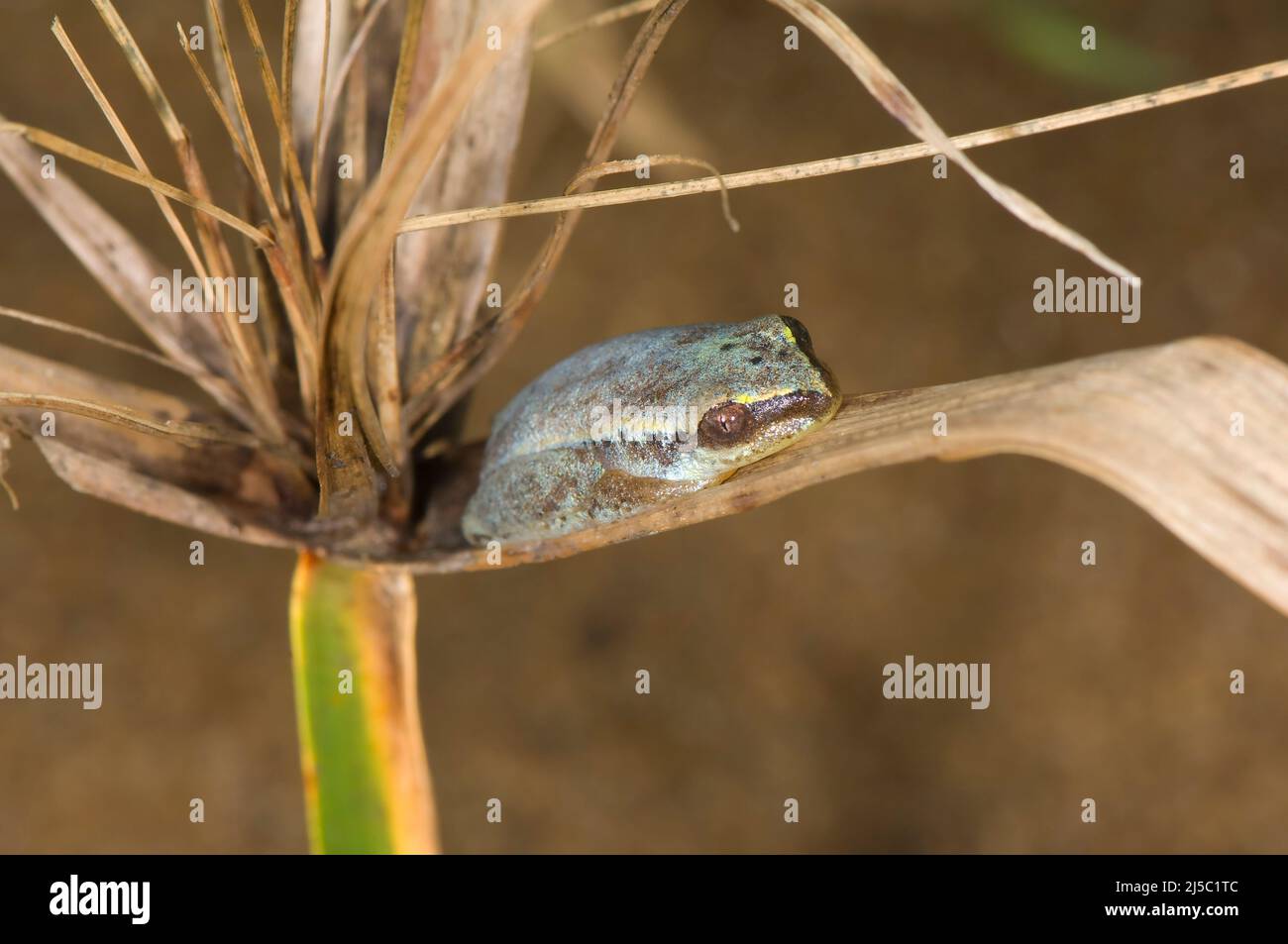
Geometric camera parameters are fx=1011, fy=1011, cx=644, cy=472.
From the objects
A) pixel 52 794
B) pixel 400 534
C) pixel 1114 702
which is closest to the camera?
pixel 400 534

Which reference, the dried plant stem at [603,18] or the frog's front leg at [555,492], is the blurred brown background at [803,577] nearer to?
the dried plant stem at [603,18]

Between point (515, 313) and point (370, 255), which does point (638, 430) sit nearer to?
point (515, 313)

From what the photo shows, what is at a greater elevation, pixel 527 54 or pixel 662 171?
pixel 662 171

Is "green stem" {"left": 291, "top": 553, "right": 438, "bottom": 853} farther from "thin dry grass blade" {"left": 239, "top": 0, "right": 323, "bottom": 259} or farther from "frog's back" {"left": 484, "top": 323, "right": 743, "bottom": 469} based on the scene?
"thin dry grass blade" {"left": 239, "top": 0, "right": 323, "bottom": 259}

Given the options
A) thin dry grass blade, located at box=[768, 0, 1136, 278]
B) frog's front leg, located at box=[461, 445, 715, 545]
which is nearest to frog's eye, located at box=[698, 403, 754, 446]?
frog's front leg, located at box=[461, 445, 715, 545]

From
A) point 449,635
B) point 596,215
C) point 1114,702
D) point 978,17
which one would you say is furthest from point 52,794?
point 978,17

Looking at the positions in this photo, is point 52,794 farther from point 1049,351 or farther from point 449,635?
point 1049,351

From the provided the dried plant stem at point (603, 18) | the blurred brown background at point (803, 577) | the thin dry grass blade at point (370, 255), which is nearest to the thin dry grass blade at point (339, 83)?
the dried plant stem at point (603, 18)

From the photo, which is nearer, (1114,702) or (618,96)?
(618,96)
